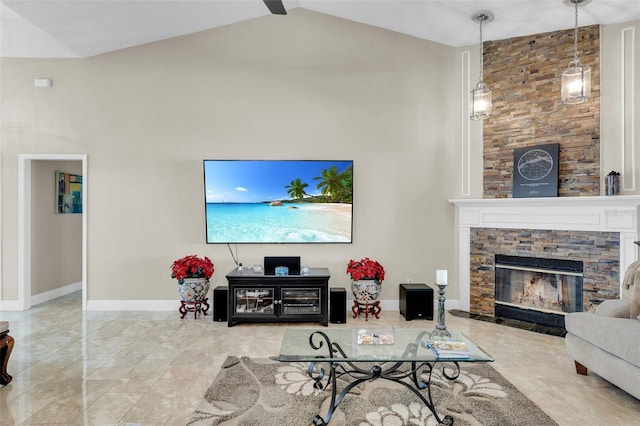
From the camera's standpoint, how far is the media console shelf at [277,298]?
4.07 metres

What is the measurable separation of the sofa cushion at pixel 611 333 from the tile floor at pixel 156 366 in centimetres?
36

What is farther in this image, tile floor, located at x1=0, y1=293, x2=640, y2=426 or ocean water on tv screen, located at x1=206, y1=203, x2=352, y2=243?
ocean water on tv screen, located at x1=206, y1=203, x2=352, y2=243

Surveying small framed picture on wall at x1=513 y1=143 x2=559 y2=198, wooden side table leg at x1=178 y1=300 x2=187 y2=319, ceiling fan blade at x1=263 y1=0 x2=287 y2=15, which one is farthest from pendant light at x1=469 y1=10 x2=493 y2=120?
wooden side table leg at x1=178 y1=300 x2=187 y2=319

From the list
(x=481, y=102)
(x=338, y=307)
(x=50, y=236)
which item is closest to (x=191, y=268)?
(x=338, y=307)

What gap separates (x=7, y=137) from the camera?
4660mm

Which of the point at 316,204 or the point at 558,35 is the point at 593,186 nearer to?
the point at 558,35

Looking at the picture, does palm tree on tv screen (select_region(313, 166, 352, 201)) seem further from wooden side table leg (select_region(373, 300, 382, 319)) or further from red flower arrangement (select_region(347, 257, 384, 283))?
wooden side table leg (select_region(373, 300, 382, 319))

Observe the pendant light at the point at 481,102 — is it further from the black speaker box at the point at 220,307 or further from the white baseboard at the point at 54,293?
the white baseboard at the point at 54,293

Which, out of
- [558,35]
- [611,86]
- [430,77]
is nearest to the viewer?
[611,86]

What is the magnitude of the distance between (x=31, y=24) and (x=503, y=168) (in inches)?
220

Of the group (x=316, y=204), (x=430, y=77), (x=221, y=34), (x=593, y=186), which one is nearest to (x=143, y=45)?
(x=221, y=34)

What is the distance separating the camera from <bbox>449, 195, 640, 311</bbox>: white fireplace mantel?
353 cm

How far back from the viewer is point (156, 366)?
118 inches

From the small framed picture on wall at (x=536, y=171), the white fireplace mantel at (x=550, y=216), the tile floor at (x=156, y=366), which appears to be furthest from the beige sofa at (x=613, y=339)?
the small framed picture on wall at (x=536, y=171)
